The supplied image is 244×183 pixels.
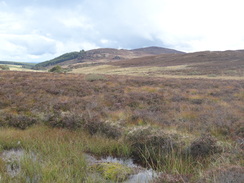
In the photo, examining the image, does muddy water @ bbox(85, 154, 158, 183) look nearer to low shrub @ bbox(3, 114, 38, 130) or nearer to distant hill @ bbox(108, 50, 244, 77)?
low shrub @ bbox(3, 114, 38, 130)

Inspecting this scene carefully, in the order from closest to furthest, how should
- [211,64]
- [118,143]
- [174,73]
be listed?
[118,143]
[174,73]
[211,64]

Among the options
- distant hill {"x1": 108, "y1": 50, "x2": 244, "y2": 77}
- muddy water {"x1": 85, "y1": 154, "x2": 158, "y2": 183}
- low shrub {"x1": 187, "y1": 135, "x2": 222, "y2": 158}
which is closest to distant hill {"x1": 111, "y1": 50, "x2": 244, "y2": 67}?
distant hill {"x1": 108, "y1": 50, "x2": 244, "y2": 77}

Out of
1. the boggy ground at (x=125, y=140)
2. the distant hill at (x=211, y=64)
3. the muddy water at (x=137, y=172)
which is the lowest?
the muddy water at (x=137, y=172)

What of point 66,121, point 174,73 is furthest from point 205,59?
point 66,121

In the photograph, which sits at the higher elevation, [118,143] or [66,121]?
[66,121]

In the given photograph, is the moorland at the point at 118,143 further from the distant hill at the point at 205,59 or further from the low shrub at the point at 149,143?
the distant hill at the point at 205,59

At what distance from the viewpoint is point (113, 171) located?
379cm

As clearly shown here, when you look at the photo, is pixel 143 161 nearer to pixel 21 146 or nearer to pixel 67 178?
pixel 67 178

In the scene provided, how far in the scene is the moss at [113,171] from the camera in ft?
12.0

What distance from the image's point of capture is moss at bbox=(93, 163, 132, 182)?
365 centimetres

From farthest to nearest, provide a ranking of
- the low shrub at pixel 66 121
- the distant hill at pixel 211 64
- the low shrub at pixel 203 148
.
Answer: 1. the distant hill at pixel 211 64
2. the low shrub at pixel 66 121
3. the low shrub at pixel 203 148

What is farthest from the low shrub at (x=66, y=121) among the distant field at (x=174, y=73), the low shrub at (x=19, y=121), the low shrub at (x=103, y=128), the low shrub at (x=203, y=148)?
the distant field at (x=174, y=73)

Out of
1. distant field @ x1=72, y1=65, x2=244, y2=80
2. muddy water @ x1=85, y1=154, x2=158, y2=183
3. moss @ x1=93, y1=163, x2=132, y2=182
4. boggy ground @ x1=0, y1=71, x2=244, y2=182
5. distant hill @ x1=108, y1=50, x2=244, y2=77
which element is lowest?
muddy water @ x1=85, y1=154, x2=158, y2=183

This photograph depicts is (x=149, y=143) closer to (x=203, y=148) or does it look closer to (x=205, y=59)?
(x=203, y=148)
